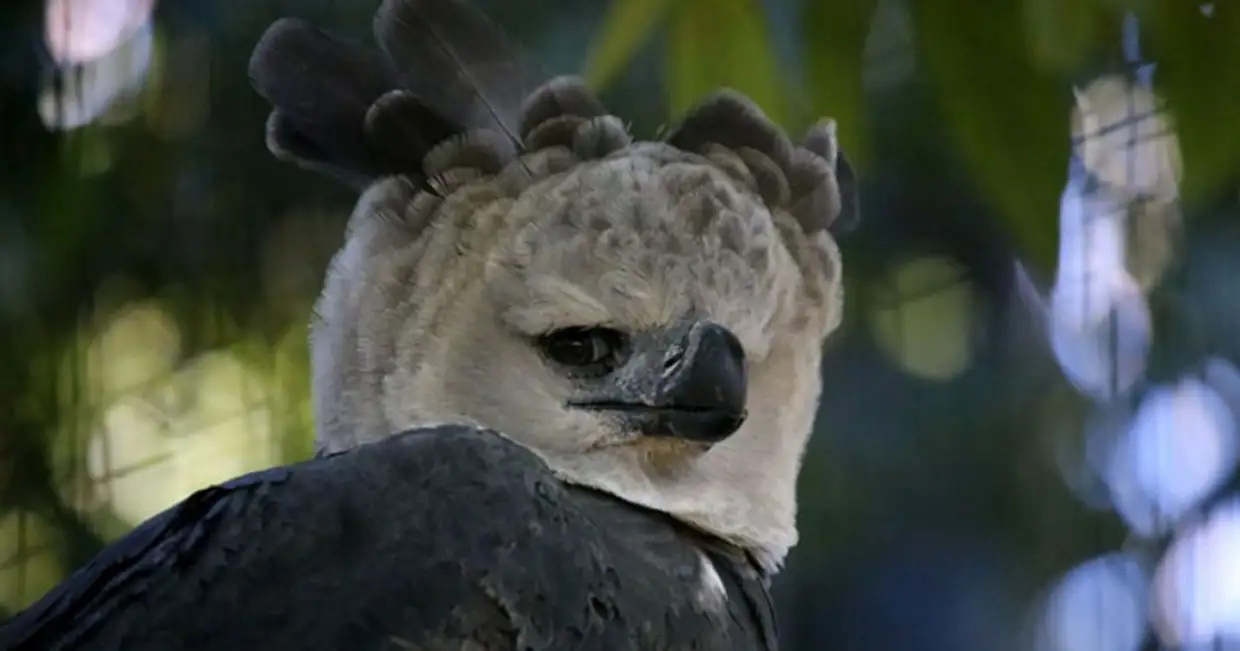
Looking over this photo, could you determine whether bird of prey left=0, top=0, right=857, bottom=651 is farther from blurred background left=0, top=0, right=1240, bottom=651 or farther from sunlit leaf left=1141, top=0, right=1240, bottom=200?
blurred background left=0, top=0, right=1240, bottom=651

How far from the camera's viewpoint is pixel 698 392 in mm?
766

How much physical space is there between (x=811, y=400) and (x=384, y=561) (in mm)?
373

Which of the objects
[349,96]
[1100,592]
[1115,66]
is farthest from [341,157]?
[1100,592]

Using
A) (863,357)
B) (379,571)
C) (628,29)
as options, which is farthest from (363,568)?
(863,357)

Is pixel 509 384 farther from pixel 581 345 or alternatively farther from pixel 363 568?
pixel 363 568

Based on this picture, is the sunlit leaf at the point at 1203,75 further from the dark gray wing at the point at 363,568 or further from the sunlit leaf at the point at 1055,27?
the dark gray wing at the point at 363,568

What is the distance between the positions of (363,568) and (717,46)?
13.7 inches

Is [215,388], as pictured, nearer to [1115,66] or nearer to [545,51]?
[545,51]

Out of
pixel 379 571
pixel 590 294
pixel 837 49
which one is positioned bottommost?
pixel 379 571

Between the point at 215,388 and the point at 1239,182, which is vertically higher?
the point at 1239,182

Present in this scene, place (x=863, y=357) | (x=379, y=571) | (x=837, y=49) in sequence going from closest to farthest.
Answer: (x=379, y=571) < (x=837, y=49) < (x=863, y=357)

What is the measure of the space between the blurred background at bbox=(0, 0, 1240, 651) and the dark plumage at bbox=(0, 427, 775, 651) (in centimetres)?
69

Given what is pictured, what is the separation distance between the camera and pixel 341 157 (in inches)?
34.5

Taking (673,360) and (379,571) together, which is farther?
(673,360)
